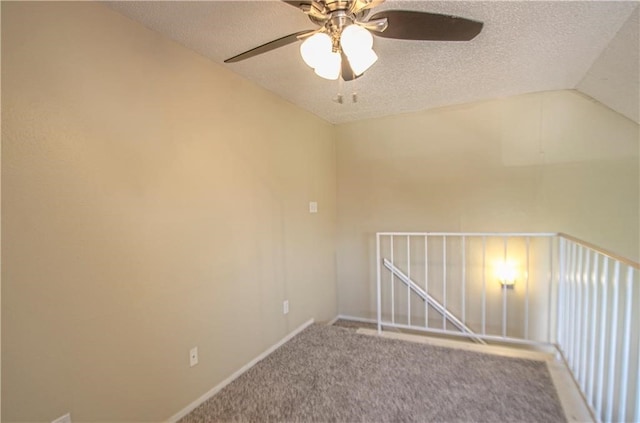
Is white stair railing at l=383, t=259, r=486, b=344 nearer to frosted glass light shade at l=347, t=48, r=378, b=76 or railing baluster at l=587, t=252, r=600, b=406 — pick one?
railing baluster at l=587, t=252, r=600, b=406

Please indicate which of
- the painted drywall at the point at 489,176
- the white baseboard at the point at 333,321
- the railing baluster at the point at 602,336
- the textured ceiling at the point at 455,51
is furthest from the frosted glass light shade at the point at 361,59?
the white baseboard at the point at 333,321

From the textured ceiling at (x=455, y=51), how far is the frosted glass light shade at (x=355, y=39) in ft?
1.72

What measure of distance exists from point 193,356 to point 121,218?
0.98m

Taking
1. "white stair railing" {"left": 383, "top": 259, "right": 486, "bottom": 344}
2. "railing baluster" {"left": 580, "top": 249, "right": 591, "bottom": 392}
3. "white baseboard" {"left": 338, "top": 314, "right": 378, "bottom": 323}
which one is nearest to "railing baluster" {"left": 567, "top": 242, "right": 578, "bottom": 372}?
"railing baluster" {"left": 580, "top": 249, "right": 591, "bottom": 392}

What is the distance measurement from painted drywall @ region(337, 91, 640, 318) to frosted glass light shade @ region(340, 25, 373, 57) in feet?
7.95

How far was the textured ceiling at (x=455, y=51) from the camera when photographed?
1573 millimetres

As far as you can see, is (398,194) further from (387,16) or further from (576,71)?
(387,16)

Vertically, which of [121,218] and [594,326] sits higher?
[121,218]

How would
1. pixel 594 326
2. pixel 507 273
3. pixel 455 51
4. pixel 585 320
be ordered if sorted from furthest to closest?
1. pixel 507 273
2. pixel 455 51
3. pixel 585 320
4. pixel 594 326

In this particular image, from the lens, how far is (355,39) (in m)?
1.19

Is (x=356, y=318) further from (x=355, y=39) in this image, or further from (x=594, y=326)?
(x=355, y=39)

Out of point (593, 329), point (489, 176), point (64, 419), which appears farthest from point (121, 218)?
point (489, 176)

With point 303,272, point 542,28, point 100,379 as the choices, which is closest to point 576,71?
point 542,28

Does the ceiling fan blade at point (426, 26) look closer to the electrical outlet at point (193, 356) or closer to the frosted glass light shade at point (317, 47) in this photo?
the frosted glass light shade at point (317, 47)
